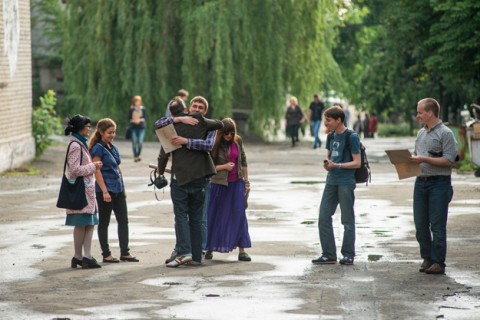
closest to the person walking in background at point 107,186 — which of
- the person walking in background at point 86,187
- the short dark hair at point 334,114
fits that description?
the person walking in background at point 86,187

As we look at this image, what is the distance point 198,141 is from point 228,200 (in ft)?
3.20

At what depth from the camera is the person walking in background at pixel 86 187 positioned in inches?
522

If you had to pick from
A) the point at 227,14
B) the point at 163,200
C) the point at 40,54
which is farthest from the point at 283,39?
the point at 40,54

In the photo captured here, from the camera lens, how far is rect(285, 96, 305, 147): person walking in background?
4069cm

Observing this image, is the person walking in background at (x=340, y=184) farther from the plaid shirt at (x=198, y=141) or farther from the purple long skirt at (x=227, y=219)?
the plaid shirt at (x=198, y=141)

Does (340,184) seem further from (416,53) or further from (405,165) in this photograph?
(416,53)

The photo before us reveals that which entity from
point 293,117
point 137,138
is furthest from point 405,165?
point 293,117

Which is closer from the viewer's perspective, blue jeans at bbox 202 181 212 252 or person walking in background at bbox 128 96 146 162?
blue jeans at bbox 202 181 212 252

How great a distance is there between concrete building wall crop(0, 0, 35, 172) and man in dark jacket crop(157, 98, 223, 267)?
14.3 meters

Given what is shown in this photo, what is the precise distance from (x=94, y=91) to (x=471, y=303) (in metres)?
32.7

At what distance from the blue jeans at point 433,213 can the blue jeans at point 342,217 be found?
0.88 meters

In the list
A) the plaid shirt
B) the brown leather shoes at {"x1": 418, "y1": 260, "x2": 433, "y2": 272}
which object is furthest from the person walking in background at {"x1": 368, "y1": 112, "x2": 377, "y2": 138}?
the brown leather shoes at {"x1": 418, "y1": 260, "x2": 433, "y2": 272}

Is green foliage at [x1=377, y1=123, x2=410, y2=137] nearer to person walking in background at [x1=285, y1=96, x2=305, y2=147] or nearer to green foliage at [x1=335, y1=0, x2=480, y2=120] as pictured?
green foliage at [x1=335, y1=0, x2=480, y2=120]

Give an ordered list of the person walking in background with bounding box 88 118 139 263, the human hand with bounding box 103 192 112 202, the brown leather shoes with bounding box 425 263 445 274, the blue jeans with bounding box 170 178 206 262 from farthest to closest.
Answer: the person walking in background with bounding box 88 118 139 263
the human hand with bounding box 103 192 112 202
the blue jeans with bounding box 170 178 206 262
the brown leather shoes with bounding box 425 263 445 274
